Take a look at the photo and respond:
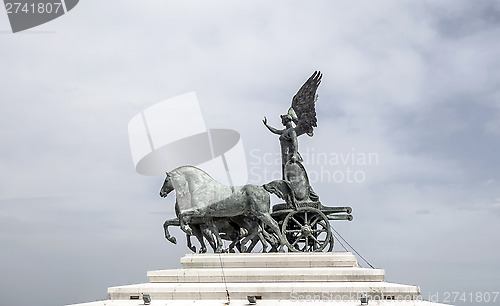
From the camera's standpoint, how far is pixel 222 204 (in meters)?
19.9

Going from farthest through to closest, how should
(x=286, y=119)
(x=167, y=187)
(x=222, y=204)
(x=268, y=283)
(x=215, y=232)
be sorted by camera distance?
1. (x=286, y=119)
2. (x=167, y=187)
3. (x=215, y=232)
4. (x=222, y=204)
5. (x=268, y=283)

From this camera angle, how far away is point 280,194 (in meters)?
21.0

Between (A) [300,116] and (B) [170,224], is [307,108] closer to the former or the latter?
(A) [300,116]

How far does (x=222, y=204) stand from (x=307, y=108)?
5.39 m

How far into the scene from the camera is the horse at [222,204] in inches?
784

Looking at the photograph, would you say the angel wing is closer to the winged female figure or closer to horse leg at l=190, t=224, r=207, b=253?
the winged female figure

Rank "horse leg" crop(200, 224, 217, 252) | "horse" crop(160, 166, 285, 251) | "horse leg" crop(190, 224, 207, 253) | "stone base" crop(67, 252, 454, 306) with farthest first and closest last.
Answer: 1. "horse leg" crop(190, 224, 207, 253)
2. "horse leg" crop(200, 224, 217, 252)
3. "horse" crop(160, 166, 285, 251)
4. "stone base" crop(67, 252, 454, 306)

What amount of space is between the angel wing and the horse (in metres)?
3.55

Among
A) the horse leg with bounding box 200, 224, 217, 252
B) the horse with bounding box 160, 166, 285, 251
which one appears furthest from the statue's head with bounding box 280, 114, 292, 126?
the horse leg with bounding box 200, 224, 217, 252

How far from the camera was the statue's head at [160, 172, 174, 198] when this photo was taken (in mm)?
20672

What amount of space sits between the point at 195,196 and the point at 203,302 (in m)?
4.46

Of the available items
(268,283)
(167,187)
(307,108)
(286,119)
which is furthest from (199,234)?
(307,108)

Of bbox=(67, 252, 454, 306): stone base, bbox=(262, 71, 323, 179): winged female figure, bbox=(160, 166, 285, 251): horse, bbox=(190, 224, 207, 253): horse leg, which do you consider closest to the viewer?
bbox=(67, 252, 454, 306): stone base

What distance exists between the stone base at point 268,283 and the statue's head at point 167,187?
2.48 meters
